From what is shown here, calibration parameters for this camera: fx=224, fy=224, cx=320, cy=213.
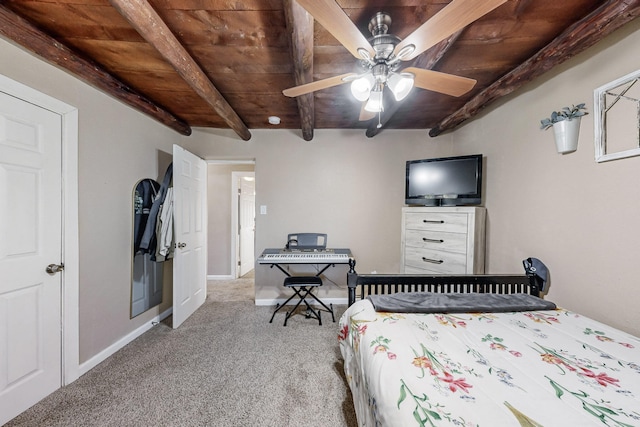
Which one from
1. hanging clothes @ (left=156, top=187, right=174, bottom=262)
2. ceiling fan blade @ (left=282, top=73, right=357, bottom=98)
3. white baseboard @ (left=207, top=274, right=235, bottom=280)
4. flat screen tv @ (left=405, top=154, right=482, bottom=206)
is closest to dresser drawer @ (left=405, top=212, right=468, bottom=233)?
flat screen tv @ (left=405, top=154, right=482, bottom=206)

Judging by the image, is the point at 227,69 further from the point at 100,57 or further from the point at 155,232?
the point at 155,232

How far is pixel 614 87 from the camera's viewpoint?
1.33m

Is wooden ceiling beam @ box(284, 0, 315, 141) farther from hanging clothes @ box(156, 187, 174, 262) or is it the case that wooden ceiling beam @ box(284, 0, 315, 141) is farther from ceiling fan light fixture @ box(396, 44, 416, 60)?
hanging clothes @ box(156, 187, 174, 262)

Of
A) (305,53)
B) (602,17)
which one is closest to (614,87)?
(602,17)

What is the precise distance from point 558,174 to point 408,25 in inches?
60.2

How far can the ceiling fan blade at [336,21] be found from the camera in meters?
0.87

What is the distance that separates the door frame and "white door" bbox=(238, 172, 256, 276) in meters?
2.56

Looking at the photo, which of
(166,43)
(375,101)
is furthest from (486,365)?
(166,43)

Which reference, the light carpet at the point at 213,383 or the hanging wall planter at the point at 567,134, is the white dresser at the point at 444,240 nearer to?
the hanging wall planter at the point at 567,134

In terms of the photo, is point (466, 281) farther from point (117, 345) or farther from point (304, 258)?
point (117, 345)

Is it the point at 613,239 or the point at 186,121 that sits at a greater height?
the point at 186,121

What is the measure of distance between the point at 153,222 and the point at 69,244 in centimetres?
71

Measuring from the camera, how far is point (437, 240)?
2.41 metres

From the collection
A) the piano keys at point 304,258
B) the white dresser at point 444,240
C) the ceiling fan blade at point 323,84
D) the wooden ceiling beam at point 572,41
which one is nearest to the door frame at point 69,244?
the piano keys at point 304,258
